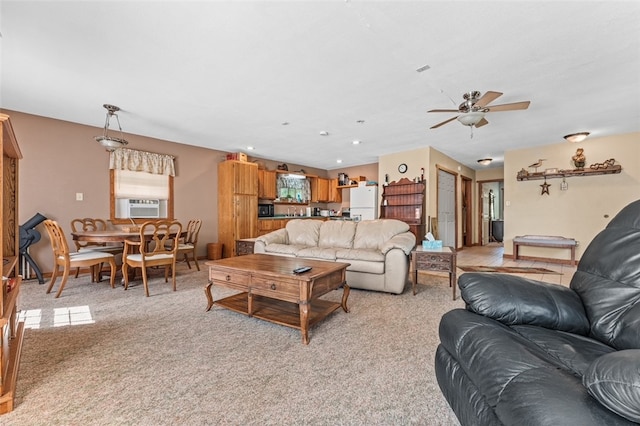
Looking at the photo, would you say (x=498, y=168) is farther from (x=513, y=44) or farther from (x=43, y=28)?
(x=43, y=28)

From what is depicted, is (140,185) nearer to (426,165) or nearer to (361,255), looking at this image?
(361,255)

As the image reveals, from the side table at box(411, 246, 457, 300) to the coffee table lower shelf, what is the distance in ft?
4.05

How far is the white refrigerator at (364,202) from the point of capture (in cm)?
725

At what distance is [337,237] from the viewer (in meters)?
4.32

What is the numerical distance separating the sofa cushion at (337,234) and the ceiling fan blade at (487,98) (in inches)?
88.4

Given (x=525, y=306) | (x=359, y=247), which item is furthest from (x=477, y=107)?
(x=525, y=306)

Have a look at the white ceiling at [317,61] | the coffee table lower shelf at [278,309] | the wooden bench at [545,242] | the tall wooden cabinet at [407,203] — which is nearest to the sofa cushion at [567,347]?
the coffee table lower shelf at [278,309]

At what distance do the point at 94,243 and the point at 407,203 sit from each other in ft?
19.3

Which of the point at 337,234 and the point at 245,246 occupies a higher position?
the point at 337,234

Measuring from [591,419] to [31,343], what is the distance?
10.7ft

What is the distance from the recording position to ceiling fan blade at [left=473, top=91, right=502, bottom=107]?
276cm

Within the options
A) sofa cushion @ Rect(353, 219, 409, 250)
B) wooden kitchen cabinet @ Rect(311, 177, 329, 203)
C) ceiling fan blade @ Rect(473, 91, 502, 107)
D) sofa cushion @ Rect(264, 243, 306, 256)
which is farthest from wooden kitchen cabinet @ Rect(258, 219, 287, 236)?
ceiling fan blade @ Rect(473, 91, 502, 107)

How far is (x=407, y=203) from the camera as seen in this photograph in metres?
6.42

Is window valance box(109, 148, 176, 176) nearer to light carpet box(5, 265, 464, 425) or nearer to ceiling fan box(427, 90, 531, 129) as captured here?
light carpet box(5, 265, 464, 425)
